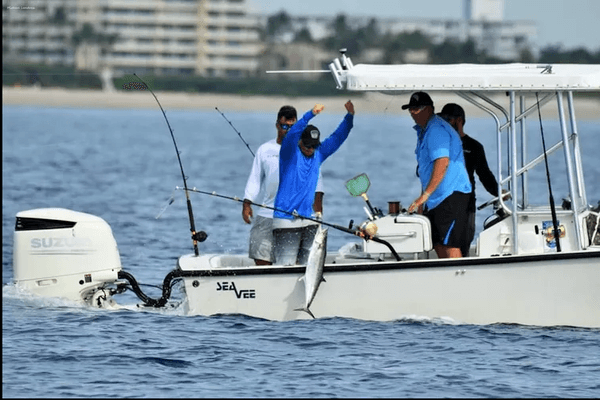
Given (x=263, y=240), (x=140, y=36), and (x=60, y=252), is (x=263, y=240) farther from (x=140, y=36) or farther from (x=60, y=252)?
(x=140, y=36)

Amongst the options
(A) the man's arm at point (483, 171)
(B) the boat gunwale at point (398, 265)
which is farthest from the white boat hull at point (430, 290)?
(A) the man's arm at point (483, 171)

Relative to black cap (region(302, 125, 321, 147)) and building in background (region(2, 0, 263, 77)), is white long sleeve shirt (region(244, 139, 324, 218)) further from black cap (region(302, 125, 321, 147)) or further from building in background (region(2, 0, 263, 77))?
building in background (region(2, 0, 263, 77))

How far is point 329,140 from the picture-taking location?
34.3 ft

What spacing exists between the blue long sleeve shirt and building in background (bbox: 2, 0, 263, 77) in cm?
10443

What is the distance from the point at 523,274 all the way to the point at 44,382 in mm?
3531

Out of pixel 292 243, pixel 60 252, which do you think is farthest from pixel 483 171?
pixel 60 252

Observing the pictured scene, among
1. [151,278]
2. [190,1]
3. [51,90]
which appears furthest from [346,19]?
[151,278]

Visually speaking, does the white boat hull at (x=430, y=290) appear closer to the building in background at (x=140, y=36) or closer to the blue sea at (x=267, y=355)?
the blue sea at (x=267, y=355)

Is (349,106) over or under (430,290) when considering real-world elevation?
over

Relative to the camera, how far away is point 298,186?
1030 cm

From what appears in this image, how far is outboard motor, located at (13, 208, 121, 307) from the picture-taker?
10.5 meters

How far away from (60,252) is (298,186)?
1.90 m

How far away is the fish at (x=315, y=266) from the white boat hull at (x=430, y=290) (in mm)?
87

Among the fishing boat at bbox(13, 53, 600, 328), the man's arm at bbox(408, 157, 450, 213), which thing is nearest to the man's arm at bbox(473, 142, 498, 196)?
the fishing boat at bbox(13, 53, 600, 328)
